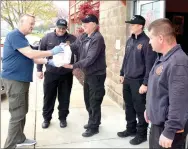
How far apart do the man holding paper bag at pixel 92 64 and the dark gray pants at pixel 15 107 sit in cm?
76

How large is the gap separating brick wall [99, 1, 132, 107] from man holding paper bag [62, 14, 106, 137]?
139 cm

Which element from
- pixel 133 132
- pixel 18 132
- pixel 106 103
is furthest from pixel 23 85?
pixel 106 103

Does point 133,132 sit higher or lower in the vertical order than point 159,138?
lower

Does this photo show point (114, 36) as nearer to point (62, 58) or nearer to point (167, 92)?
point (62, 58)

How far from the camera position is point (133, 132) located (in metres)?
4.11

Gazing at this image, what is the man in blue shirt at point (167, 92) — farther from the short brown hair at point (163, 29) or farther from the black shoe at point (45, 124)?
the black shoe at point (45, 124)

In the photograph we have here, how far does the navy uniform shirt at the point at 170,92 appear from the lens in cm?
202

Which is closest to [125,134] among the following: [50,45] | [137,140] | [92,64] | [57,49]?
[137,140]

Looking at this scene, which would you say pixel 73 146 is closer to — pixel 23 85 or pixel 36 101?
pixel 23 85

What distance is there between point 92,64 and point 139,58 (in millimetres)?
725

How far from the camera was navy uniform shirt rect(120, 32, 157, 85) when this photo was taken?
3471 millimetres

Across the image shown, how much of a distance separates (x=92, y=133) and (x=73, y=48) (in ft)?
4.60

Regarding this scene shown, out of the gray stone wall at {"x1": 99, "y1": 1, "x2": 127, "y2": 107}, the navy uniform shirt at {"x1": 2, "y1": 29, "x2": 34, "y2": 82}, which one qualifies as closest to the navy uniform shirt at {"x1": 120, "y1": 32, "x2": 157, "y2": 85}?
the navy uniform shirt at {"x1": 2, "y1": 29, "x2": 34, "y2": 82}

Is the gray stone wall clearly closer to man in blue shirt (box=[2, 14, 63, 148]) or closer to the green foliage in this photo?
man in blue shirt (box=[2, 14, 63, 148])
